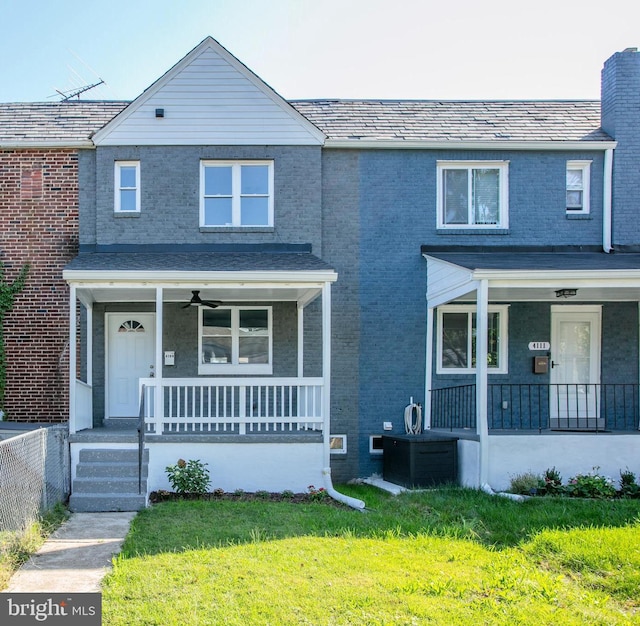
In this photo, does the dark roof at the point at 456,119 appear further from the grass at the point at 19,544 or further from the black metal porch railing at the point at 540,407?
the grass at the point at 19,544

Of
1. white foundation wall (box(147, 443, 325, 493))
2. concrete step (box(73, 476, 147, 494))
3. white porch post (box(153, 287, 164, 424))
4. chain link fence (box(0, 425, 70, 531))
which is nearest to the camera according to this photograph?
chain link fence (box(0, 425, 70, 531))

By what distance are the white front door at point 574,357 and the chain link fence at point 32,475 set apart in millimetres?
8471

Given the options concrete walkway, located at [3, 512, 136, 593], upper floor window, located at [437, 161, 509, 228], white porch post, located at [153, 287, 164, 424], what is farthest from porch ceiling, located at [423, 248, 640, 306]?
concrete walkway, located at [3, 512, 136, 593]

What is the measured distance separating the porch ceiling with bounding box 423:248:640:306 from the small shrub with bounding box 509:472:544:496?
2.79 m

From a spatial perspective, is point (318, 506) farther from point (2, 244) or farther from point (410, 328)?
point (2, 244)

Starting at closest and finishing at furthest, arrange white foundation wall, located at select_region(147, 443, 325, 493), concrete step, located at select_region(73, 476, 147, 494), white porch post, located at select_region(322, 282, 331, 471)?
1. concrete step, located at select_region(73, 476, 147, 494)
2. white foundation wall, located at select_region(147, 443, 325, 493)
3. white porch post, located at select_region(322, 282, 331, 471)

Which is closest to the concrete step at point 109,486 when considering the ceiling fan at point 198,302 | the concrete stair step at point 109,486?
the concrete stair step at point 109,486

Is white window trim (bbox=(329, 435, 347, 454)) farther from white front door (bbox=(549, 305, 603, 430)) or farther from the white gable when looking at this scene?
the white gable

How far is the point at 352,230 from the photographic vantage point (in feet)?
39.2

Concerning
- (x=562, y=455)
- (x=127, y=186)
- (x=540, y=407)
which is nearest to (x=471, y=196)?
(x=540, y=407)

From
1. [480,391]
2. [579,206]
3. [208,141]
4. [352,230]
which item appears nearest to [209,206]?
[208,141]

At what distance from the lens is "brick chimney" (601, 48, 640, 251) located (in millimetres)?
12188

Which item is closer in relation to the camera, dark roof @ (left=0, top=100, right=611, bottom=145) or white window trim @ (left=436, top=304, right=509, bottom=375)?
white window trim @ (left=436, top=304, right=509, bottom=375)

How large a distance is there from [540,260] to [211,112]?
643 centimetres
